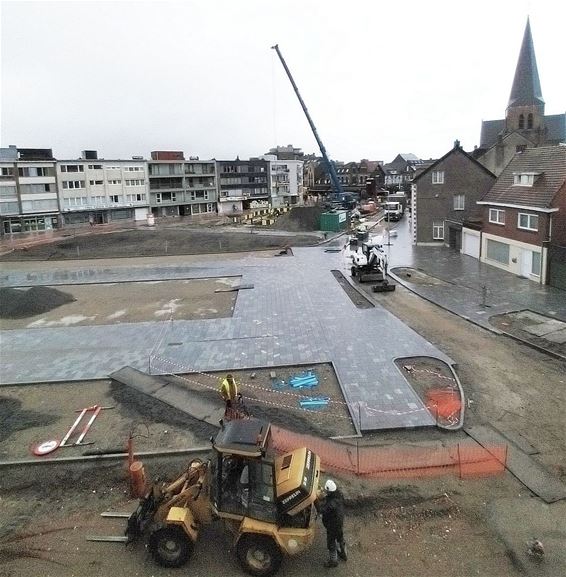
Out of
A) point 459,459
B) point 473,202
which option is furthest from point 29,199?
point 459,459

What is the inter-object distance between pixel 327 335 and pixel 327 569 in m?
11.2

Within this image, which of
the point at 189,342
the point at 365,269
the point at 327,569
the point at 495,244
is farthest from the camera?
the point at 495,244

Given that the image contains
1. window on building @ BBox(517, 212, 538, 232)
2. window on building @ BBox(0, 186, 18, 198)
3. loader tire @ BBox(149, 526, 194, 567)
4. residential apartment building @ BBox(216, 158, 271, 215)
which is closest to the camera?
loader tire @ BBox(149, 526, 194, 567)

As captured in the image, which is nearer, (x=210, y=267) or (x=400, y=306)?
(x=400, y=306)

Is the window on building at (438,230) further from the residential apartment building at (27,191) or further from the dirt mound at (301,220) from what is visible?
the residential apartment building at (27,191)

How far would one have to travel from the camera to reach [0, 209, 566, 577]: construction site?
26.5ft

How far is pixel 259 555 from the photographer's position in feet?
24.6

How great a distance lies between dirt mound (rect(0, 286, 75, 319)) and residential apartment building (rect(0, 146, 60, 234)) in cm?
3668

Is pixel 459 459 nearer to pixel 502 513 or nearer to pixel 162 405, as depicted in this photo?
pixel 502 513

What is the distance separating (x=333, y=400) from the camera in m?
13.4

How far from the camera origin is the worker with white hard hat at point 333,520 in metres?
7.47

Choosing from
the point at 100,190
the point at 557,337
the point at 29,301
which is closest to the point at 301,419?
the point at 557,337

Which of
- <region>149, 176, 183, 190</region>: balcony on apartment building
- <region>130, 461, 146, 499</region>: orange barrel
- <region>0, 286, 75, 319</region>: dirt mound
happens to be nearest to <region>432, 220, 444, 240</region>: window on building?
<region>0, 286, 75, 319</region>: dirt mound

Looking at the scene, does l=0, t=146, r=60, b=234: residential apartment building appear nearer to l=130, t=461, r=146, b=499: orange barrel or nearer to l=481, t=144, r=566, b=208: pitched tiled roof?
l=481, t=144, r=566, b=208: pitched tiled roof
